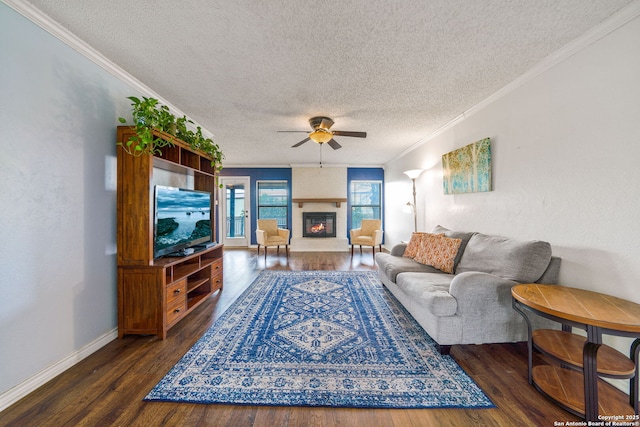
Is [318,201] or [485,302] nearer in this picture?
[485,302]

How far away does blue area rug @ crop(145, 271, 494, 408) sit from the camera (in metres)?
1.44

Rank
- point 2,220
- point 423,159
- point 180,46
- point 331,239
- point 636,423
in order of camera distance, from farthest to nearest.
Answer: point 331,239 → point 423,159 → point 180,46 → point 2,220 → point 636,423

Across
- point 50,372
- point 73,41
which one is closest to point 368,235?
point 50,372

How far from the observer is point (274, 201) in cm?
690

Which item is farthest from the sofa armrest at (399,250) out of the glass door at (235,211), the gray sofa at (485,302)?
the glass door at (235,211)

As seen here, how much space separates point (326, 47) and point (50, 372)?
121 inches

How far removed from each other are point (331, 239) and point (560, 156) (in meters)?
5.07

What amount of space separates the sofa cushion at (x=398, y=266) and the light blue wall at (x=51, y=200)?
279 centimetres

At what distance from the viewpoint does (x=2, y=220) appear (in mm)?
1383

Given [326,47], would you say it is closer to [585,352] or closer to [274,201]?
[585,352]

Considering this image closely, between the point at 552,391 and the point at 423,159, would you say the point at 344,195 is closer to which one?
the point at 423,159

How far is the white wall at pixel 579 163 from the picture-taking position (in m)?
1.47

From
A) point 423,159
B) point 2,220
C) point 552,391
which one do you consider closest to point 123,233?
point 2,220

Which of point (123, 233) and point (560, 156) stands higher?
point (560, 156)
